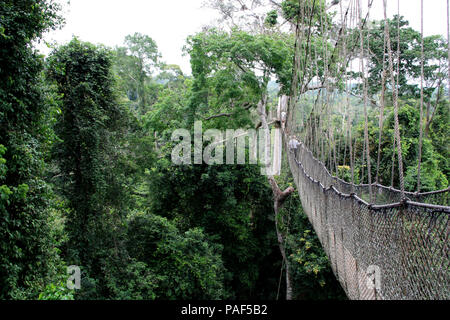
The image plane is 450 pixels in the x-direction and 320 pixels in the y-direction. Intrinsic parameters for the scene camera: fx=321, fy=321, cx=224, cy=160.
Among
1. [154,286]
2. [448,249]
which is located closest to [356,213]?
[448,249]

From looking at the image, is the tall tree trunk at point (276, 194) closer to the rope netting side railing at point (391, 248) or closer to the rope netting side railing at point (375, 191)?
the rope netting side railing at point (375, 191)

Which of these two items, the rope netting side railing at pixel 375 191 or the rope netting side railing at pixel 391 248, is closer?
the rope netting side railing at pixel 391 248

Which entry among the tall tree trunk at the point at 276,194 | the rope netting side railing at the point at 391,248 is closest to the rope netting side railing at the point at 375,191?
the rope netting side railing at the point at 391,248

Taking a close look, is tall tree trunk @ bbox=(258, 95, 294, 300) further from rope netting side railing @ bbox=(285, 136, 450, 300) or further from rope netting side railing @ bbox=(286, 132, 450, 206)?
rope netting side railing @ bbox=(285, 136, 450, 300)

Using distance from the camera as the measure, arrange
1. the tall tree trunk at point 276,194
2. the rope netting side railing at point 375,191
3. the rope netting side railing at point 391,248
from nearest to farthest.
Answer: the rope netting side railing at point 391,248 → the rope netting side railing at point 375,191 → the tall tree trunk at point 276,194

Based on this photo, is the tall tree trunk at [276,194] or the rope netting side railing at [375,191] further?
the tall tree trunk at [276,194]

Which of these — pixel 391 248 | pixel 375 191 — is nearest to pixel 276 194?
pixel 375 191

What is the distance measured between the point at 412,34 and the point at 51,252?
7.57 meters

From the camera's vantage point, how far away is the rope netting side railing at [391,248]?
3.75 ft

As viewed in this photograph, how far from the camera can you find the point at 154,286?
4914 millimetres

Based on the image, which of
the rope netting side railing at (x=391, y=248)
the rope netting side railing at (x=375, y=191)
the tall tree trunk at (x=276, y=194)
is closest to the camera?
the rope netting side railing at (x=391, y=248)

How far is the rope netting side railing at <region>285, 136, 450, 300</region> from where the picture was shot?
114 centimetres

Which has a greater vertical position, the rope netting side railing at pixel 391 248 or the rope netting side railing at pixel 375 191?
the rope netting side railing at pixel 375 191
